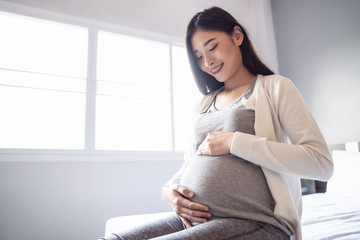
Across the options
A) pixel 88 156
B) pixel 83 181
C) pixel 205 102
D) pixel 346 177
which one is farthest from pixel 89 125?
pixel 346 177

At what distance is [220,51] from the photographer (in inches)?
37.6

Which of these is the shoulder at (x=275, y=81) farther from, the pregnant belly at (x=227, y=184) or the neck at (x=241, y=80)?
the pregnant belly at (x=227, y=184)

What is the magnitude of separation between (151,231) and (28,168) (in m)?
1.59

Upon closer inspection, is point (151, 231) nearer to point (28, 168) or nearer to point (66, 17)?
point (28, 168)

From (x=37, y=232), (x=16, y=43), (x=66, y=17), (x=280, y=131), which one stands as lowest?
(x=37, y=232)

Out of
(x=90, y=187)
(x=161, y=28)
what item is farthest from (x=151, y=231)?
(x=161, y=28)

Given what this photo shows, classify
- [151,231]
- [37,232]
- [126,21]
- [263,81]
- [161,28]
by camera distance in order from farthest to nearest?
[161,28] < [126,21] < [37,232] < [263,81] < [151,231]

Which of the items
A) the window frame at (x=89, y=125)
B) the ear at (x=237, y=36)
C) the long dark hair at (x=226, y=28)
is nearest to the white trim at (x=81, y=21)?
the window frame at (x=89, y=125)

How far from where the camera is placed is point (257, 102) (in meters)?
0.81

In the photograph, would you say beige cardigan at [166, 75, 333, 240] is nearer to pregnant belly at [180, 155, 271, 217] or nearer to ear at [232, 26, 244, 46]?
pregnant belly at [180, 155, 271, 217]

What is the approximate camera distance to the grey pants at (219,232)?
563 millimetres

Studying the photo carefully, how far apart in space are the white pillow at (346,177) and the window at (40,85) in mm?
2108

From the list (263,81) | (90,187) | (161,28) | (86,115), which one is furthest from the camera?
(161,28)

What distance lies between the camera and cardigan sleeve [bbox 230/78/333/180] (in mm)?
681
